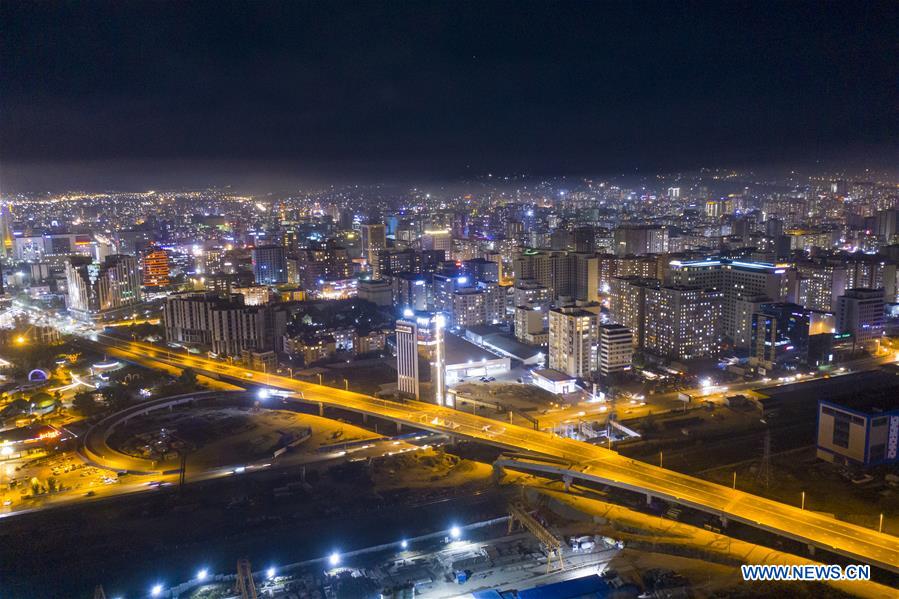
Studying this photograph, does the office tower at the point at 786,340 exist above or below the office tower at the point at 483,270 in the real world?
below

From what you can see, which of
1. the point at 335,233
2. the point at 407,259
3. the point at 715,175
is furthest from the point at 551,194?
the point at 407,259

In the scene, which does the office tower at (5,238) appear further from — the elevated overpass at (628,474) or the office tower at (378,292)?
the elevated overpass at (628,474)

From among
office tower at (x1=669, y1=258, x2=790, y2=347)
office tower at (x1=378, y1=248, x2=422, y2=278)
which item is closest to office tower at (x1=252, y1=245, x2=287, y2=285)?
office tower at (x1=378, y1=248, x2=422, y2=278)

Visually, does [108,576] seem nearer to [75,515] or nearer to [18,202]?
[75,515]

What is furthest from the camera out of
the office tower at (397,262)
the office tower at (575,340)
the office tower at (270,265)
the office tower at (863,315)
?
the office tower at (270,265)

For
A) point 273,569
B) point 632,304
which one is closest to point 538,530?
point 273,569

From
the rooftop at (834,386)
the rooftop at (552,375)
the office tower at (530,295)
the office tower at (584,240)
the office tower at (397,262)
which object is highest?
the office tower at (584,240)

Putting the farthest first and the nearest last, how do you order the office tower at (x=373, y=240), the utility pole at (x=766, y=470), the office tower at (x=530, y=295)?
the office tower at (x=373, y=240)
the office tower at (x=530, y=295)
the utility pole at (x=766, y=470)

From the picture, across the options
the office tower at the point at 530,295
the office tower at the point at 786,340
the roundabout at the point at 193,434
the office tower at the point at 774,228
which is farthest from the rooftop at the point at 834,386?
the office tower at the point at 774,228
